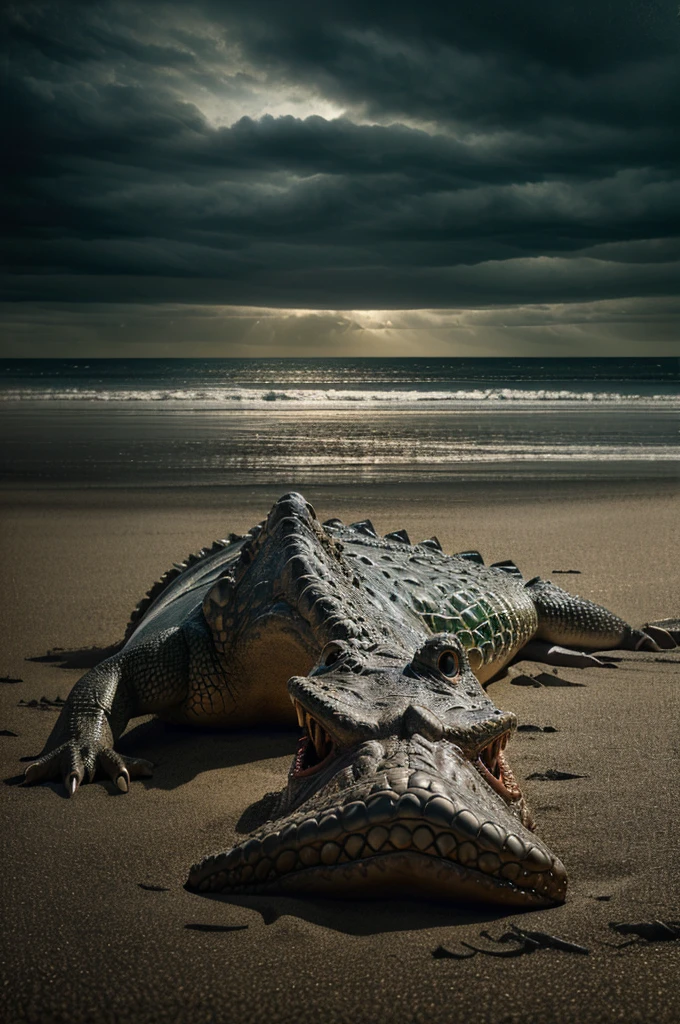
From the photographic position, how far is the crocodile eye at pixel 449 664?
309 centimetres

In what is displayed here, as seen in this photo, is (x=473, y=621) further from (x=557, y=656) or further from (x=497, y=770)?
(x=497, y=770)

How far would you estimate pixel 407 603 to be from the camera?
17.5 ft

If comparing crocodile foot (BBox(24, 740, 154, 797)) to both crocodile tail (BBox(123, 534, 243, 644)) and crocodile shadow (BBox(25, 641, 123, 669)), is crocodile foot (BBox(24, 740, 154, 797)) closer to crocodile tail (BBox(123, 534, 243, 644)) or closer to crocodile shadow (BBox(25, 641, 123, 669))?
crocodile shadow (BBox(25, 641, 123, 669))

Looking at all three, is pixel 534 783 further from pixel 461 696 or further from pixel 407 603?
pixel 407 603

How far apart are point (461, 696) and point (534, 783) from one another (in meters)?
1.20

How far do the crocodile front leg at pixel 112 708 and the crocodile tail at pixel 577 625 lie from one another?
3.31 metres

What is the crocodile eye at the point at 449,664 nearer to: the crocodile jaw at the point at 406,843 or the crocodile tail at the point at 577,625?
the crocodile jaw at the point at 406,843

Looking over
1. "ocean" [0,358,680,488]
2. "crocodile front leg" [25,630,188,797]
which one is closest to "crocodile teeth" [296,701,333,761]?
"crocodile front leg" [25,630,188,797]

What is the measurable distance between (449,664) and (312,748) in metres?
0.54

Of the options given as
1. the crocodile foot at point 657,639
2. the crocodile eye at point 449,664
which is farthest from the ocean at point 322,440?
the crocodile eye at point 449,664

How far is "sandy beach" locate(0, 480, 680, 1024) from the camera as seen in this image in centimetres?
237

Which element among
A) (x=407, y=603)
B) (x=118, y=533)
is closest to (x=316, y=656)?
(x=407, y=603)

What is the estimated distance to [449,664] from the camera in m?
3.15

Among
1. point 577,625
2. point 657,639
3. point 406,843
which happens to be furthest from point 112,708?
point 657,639
